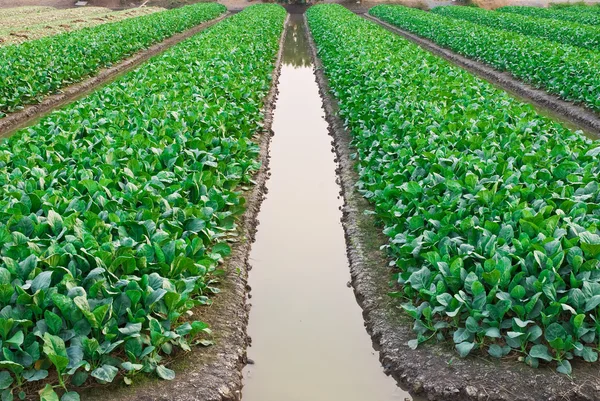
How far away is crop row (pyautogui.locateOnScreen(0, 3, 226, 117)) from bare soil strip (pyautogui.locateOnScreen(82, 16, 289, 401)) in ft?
28.8

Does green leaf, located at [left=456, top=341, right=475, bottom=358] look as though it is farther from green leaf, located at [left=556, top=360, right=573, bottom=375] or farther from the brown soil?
the brown soil

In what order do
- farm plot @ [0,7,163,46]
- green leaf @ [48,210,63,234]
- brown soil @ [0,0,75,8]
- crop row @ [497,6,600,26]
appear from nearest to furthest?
green leaf @ [48,210,63,234] < farm plot @ [0,7,163,46] < crop row @ [497,6,600,26] < brown soil @ [0,0,75,8]

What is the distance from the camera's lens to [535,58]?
49.5 feet

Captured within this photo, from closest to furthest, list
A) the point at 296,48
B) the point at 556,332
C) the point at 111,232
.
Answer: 1. the point at 556,332
2. the point at 111,232
3. the point at 296,48

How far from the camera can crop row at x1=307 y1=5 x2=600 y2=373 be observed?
13.9 ft

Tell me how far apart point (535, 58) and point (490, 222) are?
11.7 m

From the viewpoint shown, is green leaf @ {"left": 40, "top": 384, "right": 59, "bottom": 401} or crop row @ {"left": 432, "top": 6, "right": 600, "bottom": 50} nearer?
green leaf @ {"left": 40, "top": 384, "right": 59, "bottom": 401}

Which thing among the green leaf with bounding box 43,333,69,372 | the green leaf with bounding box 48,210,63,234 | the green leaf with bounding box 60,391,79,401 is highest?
the green leaf with bounding box 48,210,63,234

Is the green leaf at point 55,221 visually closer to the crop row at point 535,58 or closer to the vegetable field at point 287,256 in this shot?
the vegetable field at point 287,256

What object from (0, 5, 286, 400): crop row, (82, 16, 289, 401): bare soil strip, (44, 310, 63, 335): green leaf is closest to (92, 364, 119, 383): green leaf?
(0, 5, 286, 400): crop row

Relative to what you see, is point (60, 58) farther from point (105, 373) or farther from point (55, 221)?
point (105, 373)

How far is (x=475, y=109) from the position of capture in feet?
28.3

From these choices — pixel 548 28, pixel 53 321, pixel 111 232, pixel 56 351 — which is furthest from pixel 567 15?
pixel 56 351

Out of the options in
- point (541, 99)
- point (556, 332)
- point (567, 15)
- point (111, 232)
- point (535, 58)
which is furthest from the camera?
point (567, 15)
